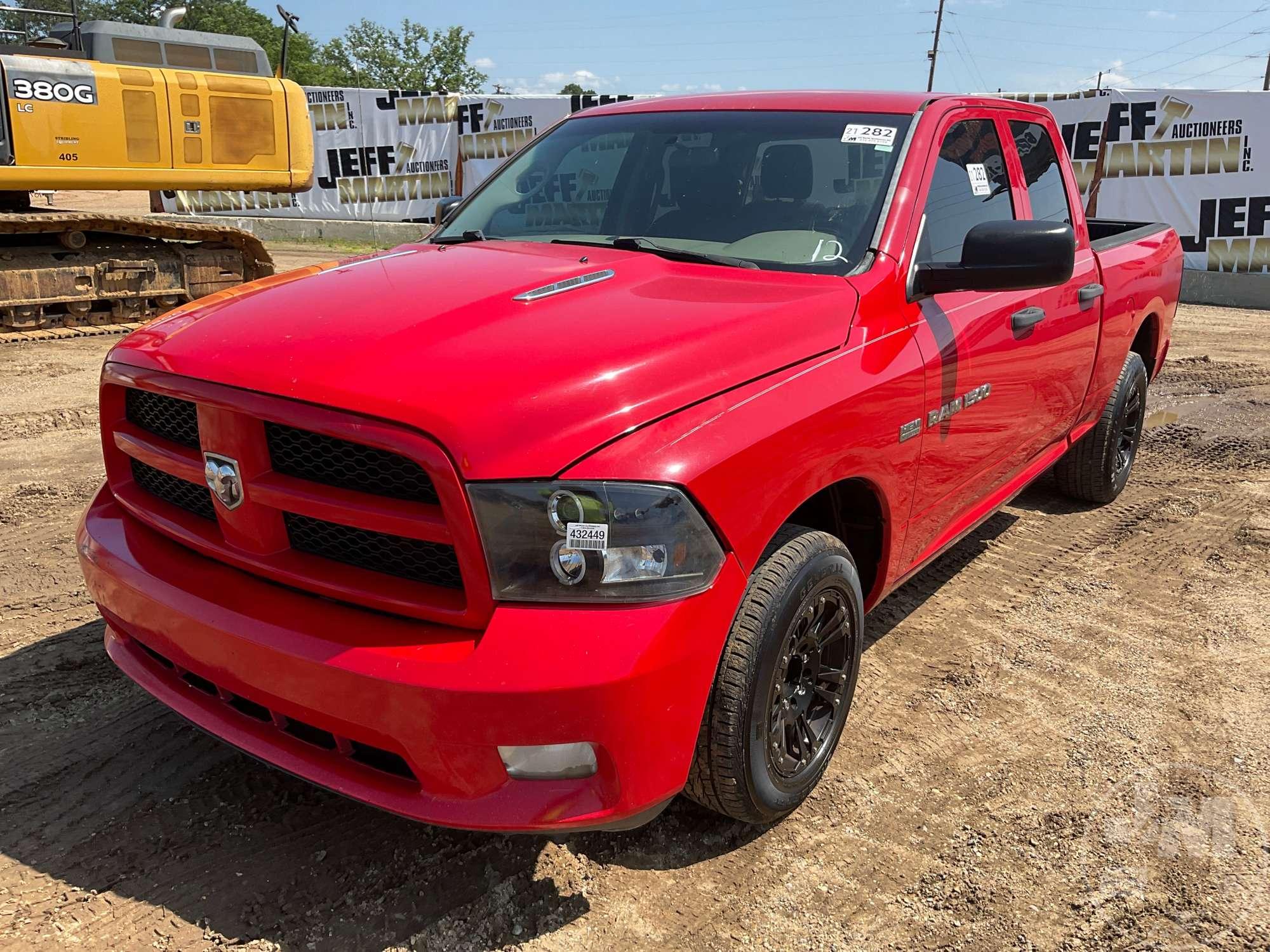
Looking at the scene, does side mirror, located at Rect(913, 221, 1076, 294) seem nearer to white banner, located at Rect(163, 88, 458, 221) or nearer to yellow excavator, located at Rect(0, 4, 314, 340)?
yellow excavator, located at Rect(0, 4, 314, 340)

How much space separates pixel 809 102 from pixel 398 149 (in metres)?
17.3

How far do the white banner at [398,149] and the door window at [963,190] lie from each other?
15.2 m

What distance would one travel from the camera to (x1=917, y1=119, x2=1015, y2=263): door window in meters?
3.28

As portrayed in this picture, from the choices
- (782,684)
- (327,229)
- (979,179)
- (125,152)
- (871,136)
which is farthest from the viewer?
(327,229)

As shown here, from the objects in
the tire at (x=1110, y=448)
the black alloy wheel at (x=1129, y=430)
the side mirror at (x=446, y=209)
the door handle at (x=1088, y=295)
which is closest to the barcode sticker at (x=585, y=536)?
the side mirror at (x=446, y=209)

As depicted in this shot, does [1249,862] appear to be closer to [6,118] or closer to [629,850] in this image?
[629,850]

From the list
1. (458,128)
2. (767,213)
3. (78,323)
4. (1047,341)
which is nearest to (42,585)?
(767,213)

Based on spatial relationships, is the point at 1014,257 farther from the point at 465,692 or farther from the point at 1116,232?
the point at 1116,232

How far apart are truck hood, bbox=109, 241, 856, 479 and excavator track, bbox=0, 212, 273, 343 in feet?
24.4

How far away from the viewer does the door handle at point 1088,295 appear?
4.18m

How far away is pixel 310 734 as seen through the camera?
7.57ft

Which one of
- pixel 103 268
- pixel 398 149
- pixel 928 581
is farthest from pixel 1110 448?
pixel 398 149

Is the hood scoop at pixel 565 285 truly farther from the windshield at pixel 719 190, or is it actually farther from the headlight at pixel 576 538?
the headlight at pixel 576 538

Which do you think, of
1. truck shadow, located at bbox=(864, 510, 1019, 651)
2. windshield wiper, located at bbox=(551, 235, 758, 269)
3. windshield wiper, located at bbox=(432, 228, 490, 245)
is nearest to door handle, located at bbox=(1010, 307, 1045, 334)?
truck shadow, located at bbox=(864, 510, 1019, 651)
